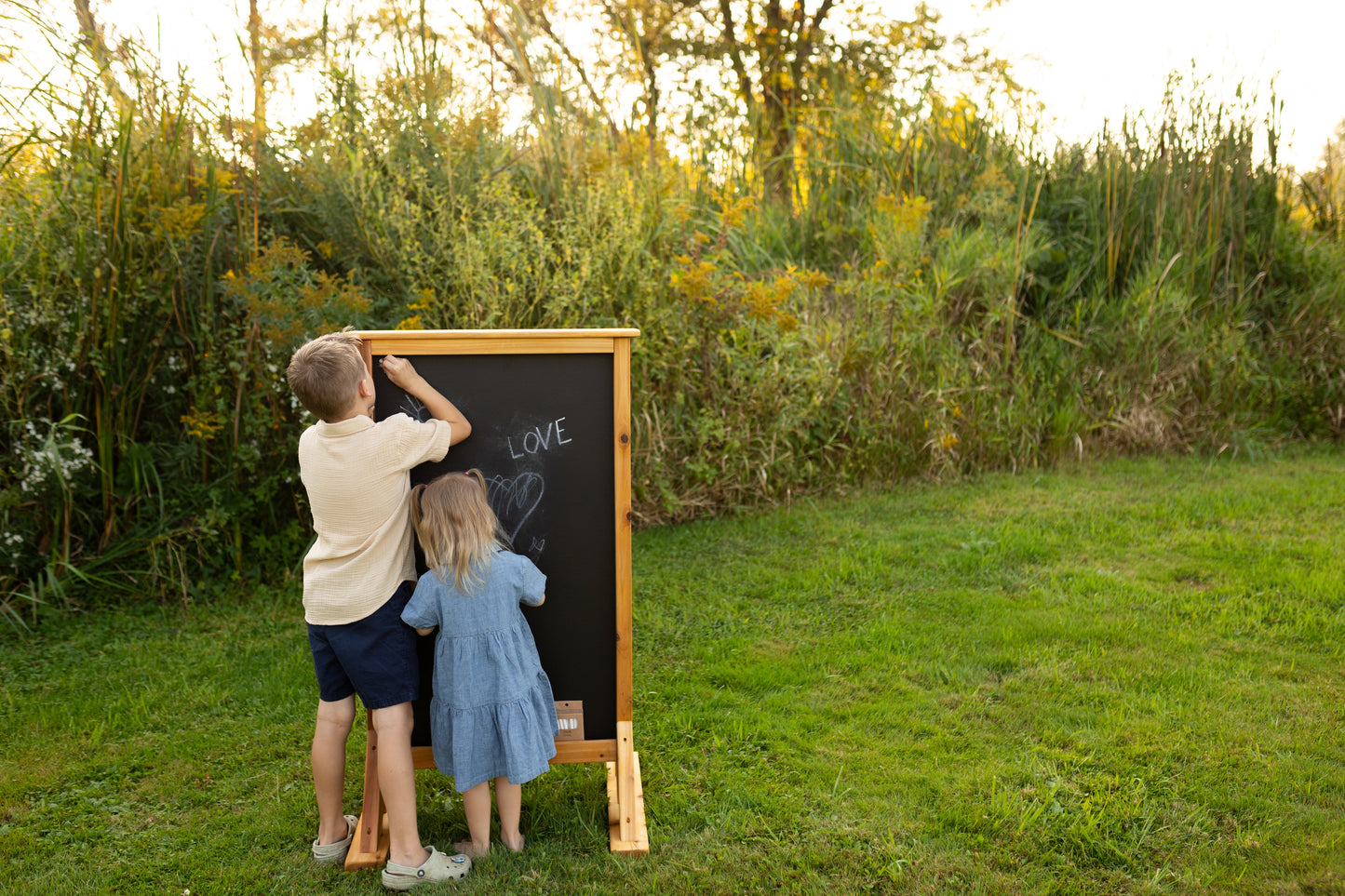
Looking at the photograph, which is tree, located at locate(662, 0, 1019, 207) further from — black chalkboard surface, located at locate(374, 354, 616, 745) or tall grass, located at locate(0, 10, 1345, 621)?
black chalkboard surface, located at locate(374, 354, 616, 745)

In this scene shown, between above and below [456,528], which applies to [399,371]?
above

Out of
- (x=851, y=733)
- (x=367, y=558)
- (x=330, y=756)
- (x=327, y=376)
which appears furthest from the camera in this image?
(x=851, y=733)

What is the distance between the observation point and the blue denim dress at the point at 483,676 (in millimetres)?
2623

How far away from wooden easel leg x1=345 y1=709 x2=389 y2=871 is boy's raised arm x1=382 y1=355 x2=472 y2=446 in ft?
2.95

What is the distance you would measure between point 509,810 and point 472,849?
156 mm

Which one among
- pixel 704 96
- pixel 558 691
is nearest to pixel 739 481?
pixel 558 691

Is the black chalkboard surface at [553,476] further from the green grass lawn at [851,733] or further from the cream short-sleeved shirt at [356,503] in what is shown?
the green grass lawn at [851,733]

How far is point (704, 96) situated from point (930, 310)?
11.6 feet

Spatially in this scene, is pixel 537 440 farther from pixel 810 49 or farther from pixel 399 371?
pixel 810 49

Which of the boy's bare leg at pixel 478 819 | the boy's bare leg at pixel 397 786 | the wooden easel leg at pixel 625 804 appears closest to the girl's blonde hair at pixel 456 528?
the boy's bare leg at pixel 397 786

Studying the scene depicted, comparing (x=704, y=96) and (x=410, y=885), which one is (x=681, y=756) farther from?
(x=704, y=96)

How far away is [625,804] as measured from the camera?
9.50 ft

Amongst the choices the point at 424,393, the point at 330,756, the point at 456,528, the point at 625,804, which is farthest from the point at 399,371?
the point at 625,804

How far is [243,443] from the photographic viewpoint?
193 inches
